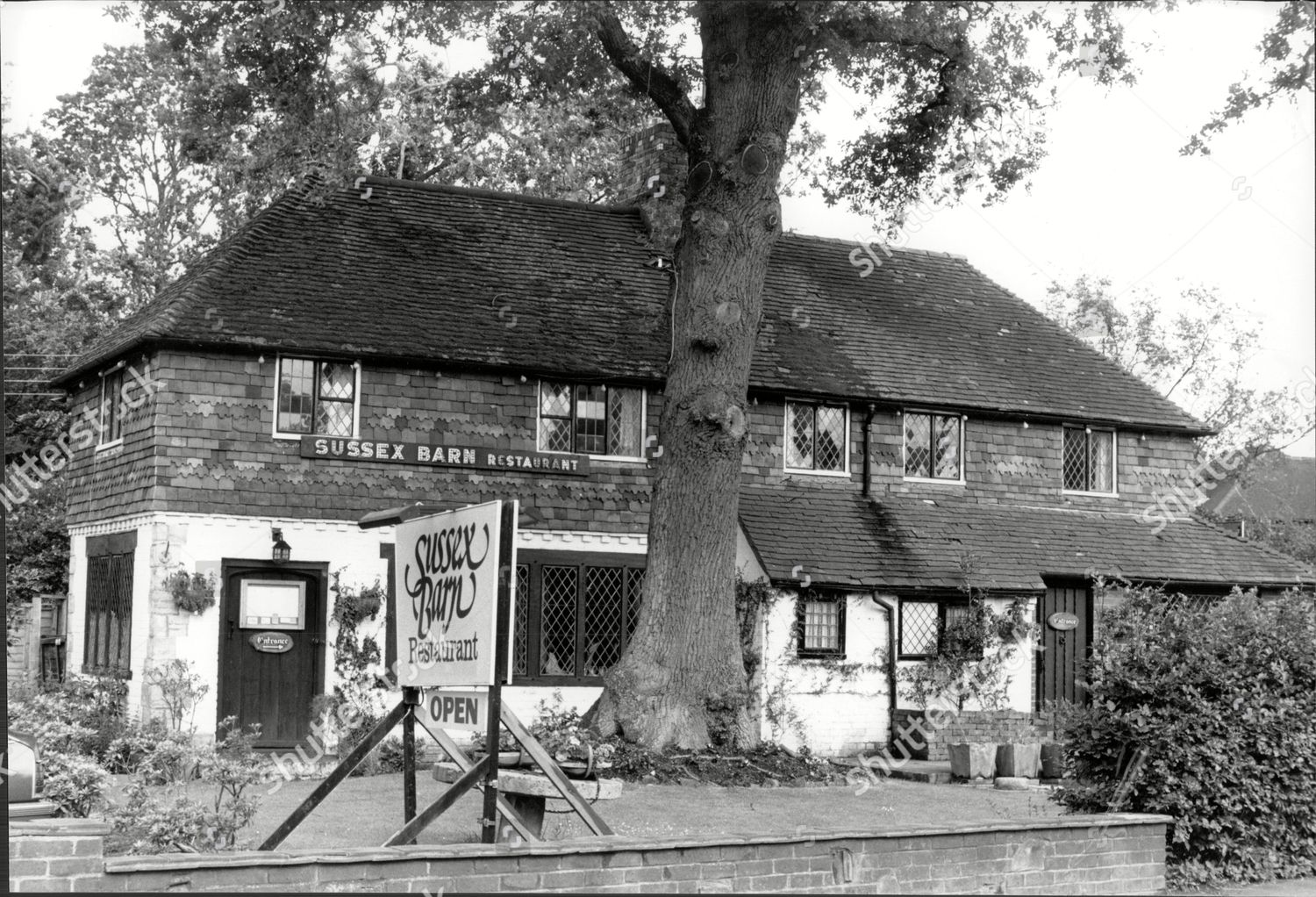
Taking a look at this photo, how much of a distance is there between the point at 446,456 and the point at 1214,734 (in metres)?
11.3

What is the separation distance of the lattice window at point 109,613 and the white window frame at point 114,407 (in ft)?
5.08

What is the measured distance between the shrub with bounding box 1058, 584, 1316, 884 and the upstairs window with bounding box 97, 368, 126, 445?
13.7 m

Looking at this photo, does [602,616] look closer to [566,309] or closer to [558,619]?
[558,619]

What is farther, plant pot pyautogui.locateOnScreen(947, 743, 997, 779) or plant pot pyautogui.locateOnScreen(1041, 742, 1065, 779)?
plant pot pyautogui.locateOnScreen(1041, 742, 1065, 779)

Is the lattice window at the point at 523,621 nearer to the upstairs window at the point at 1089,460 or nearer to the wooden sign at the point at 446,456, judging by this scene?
→ the wooden sign at the point at 446,456

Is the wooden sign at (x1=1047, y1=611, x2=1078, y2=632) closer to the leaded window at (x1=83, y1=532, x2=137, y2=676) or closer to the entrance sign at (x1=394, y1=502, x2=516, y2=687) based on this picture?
the leaded window at (x1=83, y1=532, x2=137, y2=676)

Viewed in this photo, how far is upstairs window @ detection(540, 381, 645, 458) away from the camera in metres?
20.5

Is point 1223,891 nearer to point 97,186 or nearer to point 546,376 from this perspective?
point 546,376

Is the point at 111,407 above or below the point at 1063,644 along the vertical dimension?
above

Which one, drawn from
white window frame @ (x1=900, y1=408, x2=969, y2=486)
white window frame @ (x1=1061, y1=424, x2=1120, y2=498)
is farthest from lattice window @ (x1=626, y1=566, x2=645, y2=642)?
white window frame @ (x1=1061, y1=424, x2=1120, y2=498)

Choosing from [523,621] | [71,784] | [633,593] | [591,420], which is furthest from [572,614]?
[71,784]

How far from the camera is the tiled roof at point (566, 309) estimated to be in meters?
19.5

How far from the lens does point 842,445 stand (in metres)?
22.7

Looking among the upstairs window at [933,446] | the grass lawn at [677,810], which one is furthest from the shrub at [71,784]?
the upstairs window at [933,446]
